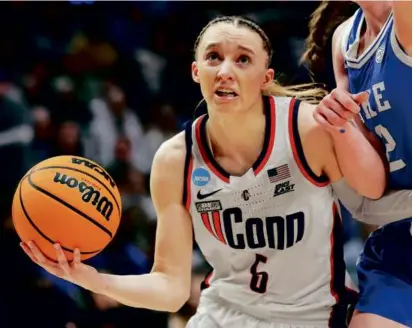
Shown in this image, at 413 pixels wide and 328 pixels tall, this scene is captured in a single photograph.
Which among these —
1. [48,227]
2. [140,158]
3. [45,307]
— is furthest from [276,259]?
[140,158]

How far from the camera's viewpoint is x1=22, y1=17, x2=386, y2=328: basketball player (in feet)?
8.38

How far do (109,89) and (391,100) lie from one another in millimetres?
3218

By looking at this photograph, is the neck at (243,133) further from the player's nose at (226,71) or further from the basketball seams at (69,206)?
the basketball seams at (69,206)

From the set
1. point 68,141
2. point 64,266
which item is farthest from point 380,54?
point 68,141

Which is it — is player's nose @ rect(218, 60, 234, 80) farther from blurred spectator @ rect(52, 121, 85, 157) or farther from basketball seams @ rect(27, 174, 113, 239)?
blurred spectator @ rect(52, 121, 85, 157)

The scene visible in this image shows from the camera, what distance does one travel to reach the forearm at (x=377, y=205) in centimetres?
250

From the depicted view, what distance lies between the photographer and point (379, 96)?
98.3 inches

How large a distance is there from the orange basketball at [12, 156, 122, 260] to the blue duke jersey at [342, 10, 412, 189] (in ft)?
2.84

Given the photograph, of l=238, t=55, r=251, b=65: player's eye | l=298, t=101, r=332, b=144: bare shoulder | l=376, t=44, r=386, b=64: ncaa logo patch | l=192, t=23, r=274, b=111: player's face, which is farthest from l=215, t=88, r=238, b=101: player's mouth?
l=376, t=44, r=386, b=64: ncaa logo patch

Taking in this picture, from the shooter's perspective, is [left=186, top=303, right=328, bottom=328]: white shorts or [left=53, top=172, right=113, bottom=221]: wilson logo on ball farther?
[left=186, top=303, right=328, bottom=328]: white shorts

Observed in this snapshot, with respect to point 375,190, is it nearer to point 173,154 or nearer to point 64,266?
point 173,154

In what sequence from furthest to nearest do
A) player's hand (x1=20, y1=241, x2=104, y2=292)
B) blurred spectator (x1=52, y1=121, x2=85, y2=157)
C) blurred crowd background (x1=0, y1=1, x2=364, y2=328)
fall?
1. blurred spectator (x1=52, y1=121, x2=85, y2=157)
2. blurred crowd background (x1=0, y1=1, x2=364, y2=328)
3. player's hand (x1=20, y1=241, x2=104, y2=292)

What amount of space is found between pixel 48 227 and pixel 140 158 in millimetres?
2862

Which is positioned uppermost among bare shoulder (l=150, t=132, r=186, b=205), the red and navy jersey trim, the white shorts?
the red and navy jersey trim
